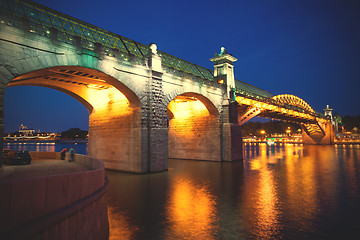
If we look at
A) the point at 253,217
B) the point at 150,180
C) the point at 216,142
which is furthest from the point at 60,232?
the point at 216,142

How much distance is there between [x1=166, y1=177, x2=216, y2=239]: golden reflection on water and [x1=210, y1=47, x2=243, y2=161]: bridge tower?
1492 centimetres

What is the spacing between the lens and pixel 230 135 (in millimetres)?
28031

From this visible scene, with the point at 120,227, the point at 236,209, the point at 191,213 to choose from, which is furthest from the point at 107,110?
the point at 236,209

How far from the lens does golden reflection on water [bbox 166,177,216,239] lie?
7.30 m

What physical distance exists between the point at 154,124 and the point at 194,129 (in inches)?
453

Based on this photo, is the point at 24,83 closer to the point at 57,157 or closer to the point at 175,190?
the point at 57,157

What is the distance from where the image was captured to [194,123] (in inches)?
1200

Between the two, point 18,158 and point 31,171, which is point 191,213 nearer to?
point 31,171

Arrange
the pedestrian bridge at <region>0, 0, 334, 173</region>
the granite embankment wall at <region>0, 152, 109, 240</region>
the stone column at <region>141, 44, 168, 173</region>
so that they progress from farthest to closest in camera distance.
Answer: the stone column at <region>141, 44, 168, 173</region>, the pedestrian bridge at <region>0, 0, 334, 173</region>, the granite embankment wall at <region>0, 152, 109, 240</region>

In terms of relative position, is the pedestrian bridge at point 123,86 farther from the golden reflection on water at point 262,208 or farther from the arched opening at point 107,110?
the golden reflection on water at point 262,208

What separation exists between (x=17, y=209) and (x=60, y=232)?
3.67 ft

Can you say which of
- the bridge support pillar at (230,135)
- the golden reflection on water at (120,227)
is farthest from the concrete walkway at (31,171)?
the bridge support pillar at (230,135)

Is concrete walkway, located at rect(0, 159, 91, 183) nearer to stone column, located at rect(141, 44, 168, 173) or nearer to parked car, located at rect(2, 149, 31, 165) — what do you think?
parked car, located at rect(2, 149, 31, 165)

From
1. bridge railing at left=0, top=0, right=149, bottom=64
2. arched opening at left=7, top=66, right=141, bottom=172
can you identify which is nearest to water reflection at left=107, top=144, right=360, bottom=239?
arched opening at left=7, top=66, right=141, bottom=172
